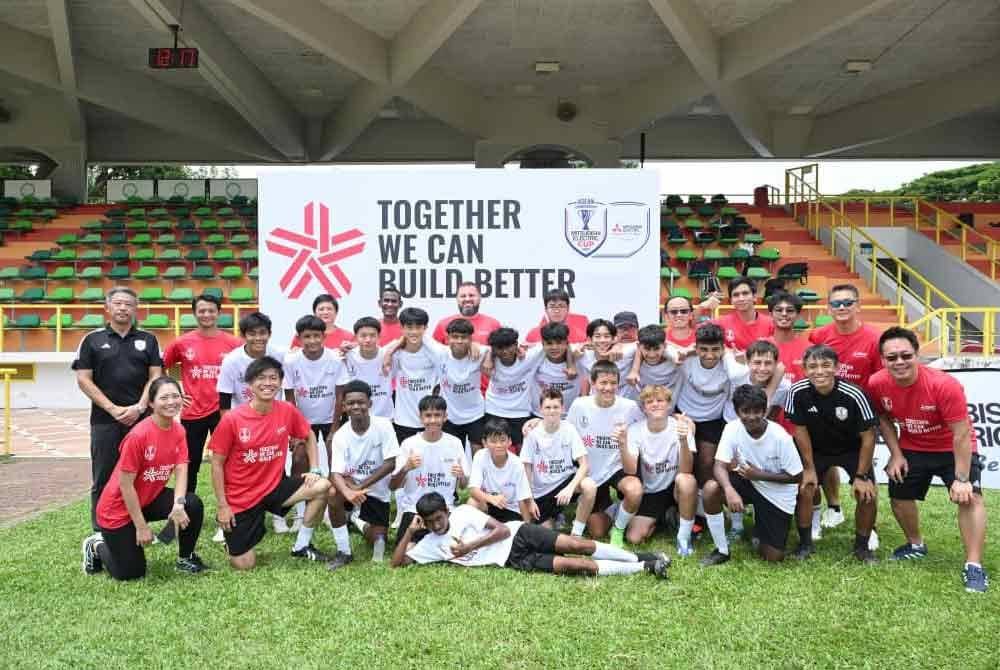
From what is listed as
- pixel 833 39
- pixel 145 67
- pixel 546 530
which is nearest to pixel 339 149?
pixel 145 67

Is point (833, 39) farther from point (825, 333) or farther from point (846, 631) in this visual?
point (846, 631)

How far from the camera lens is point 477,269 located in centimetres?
779

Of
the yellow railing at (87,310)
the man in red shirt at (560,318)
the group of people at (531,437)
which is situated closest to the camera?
the group of people at (531,437)

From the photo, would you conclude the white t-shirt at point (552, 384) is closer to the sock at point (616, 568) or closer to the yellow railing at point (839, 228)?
the sock at point (616, 568)

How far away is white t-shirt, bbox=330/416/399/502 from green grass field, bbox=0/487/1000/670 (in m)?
0.65

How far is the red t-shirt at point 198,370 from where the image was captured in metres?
6.42

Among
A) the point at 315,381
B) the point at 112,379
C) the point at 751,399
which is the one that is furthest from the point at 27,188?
the point at 751,399

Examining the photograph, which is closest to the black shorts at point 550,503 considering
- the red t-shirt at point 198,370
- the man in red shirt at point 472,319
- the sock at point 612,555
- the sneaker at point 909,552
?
the sock at point 612,555

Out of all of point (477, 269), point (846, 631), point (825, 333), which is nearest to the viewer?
point (846, 631)

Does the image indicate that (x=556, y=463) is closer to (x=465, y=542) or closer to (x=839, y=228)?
(x=465, y=542)

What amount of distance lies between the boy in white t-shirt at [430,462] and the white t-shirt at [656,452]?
4.42 ft

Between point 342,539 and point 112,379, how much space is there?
7.12ft

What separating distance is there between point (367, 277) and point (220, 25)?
1189cm

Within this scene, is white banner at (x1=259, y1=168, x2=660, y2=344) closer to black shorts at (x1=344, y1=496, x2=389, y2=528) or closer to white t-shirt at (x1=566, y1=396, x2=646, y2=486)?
white t-shirt at (x1=566, y1=396, x2=646, y2=486)
